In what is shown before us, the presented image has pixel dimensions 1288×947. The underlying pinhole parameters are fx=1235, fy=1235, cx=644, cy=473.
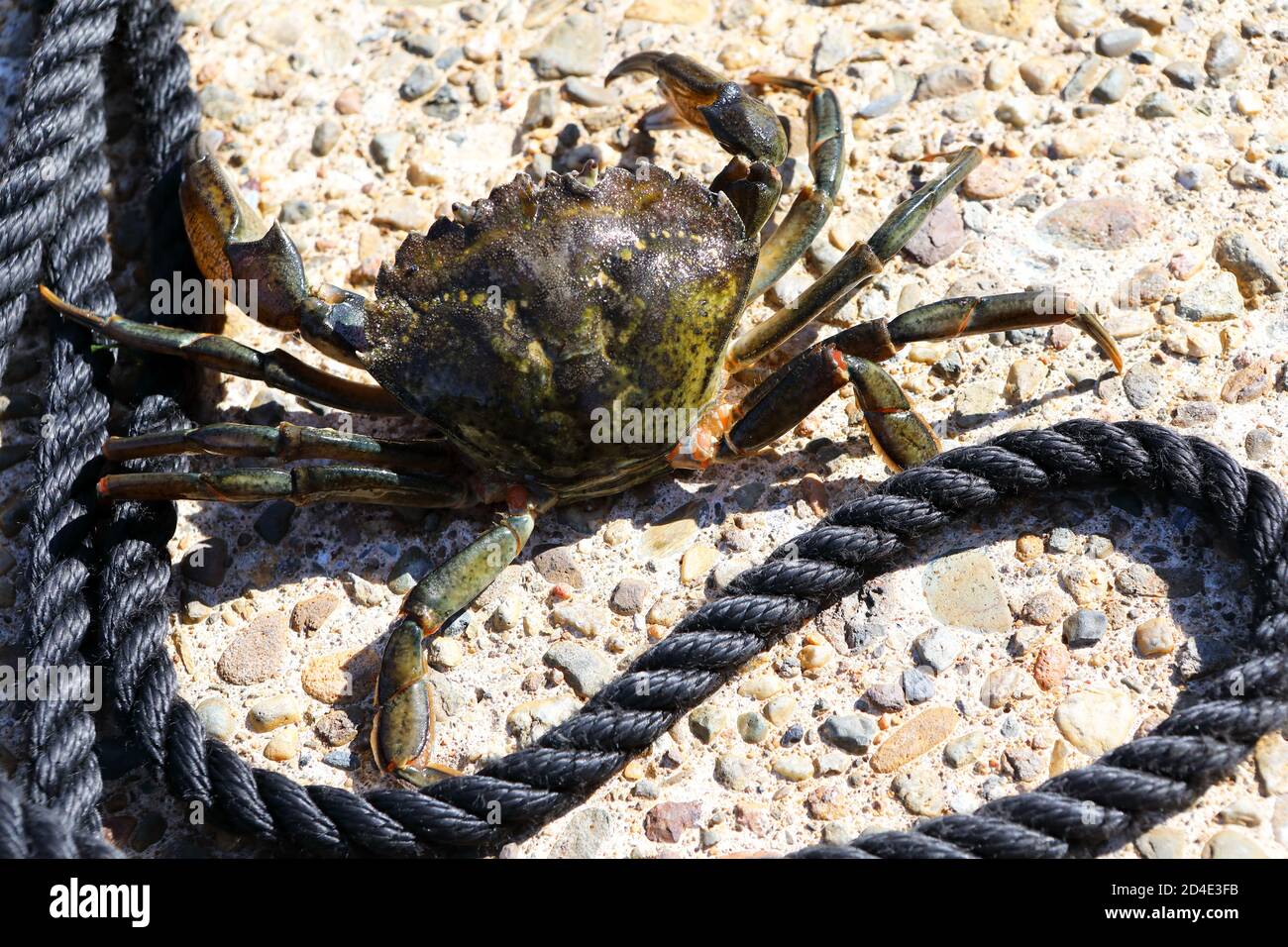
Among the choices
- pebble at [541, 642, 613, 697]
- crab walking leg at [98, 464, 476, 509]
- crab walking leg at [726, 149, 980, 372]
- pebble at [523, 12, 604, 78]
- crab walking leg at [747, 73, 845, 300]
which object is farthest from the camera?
pebble at [523, 12, 604, 78]

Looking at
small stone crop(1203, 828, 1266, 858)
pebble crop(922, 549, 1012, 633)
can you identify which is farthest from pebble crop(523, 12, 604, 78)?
small stone crop(1203, 828, 1266, 858)

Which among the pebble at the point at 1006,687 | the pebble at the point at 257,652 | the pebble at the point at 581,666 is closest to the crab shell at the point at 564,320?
the pebble at the point at 581,666

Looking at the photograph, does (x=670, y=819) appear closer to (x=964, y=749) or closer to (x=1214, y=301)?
(x=964, y=749)

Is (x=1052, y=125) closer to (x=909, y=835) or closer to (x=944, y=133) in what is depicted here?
(x=944, y=133)

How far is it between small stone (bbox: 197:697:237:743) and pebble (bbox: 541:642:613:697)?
0.92 m

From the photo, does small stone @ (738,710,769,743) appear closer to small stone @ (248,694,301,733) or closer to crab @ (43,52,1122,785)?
crab @ (43,52,1122,785)

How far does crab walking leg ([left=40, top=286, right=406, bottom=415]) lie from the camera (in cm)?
383

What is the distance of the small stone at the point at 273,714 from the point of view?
355cm

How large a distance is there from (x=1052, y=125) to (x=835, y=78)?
2.67 feet

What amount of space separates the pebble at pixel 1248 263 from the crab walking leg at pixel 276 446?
259cm

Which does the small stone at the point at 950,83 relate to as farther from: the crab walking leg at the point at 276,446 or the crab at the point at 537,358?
the crab walking leg at the point at 276,446

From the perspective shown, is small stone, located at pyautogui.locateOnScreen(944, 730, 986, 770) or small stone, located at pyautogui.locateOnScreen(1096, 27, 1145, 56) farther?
small stone, located at pyautogui.locateOnScreen(1096, 27, 1145, 56)

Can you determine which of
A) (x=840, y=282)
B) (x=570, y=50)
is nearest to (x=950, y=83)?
(x=840, y=282)
